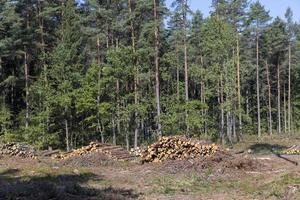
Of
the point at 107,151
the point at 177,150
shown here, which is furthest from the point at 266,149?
the point at 107,151

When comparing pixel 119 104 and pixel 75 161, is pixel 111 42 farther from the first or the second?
pixel 75 161

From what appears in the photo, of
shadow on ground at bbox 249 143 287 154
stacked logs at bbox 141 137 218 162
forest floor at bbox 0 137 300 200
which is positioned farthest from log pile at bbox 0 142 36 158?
shadow on ground at bbox 249 143 287 154

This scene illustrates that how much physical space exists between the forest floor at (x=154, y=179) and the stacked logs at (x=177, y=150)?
743 millimetres

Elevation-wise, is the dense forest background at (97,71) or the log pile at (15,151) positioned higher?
the dense forest background at (97,71)

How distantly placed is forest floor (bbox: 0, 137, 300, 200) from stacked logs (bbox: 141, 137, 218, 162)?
743mm

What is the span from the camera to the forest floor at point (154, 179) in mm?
12742

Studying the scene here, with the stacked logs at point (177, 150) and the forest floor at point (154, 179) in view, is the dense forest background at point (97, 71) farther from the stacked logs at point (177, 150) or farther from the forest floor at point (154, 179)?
the forest floor at point (154, 179)

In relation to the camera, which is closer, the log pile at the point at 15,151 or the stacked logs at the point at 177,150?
the stacked logs at the point at 177,150

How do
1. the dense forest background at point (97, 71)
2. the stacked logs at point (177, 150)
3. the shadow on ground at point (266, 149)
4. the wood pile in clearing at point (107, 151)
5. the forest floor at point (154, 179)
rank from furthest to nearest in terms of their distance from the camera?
the dense forest background at point (97, 71) < the shadow on ground at point (266, 149) < the wood pile in clearing at point (107, 151) < the stacked logs at point (177, 150) < the forest floor at point (154, 179)

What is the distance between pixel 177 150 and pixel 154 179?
4.63 m

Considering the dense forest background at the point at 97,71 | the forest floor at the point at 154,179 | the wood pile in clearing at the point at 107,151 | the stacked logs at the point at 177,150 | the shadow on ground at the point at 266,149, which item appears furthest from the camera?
the dense forest background at the point at 97,71

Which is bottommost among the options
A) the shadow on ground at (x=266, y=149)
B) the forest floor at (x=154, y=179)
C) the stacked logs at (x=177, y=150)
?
the shadow on ground at (x=266, y=149)

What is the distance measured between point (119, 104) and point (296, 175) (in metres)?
27.4

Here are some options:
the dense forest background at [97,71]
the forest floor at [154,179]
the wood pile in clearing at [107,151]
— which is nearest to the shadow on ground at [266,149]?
the dense forest background at [97,71]
